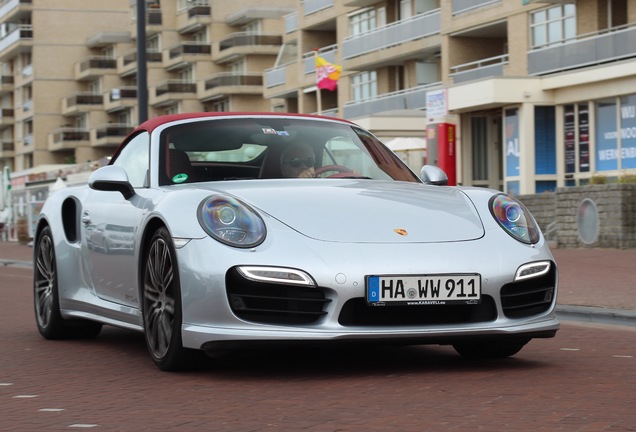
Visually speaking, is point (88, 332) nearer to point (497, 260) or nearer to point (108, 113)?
point (497, 260)

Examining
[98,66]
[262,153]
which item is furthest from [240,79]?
[262,153]

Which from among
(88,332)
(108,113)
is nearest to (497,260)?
(88,332)

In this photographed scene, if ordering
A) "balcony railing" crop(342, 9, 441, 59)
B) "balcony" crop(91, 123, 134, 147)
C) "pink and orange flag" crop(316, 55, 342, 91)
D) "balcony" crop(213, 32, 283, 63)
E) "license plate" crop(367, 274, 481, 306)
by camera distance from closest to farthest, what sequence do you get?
"license plate" crop(367, 274, 481, 306) < "pink and orange flag" crop(316, 55, 342, 91) < "balcony railing" crop(342, 9, 441, 59) < "balcony" crop(213, 32, 283, 63) < "balcony" crop(91, 123, 134, 147)

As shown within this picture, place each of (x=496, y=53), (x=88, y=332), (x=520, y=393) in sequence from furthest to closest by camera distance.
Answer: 1. (x=496, y=53)
2. (x=88, y=332)
3. (x=520, y=393)

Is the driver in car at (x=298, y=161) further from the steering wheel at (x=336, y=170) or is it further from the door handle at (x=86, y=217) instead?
the door handle at (x=86, y=217)

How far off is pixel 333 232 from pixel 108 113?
9942cm

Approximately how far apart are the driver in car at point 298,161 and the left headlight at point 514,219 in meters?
1.10

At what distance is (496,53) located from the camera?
4434 centimetres

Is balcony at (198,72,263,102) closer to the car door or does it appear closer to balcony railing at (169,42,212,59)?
balcony railing at (169,42,212,59)

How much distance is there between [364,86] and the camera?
5434 cm

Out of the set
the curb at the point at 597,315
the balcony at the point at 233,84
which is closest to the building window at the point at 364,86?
the balcony at the point at 233,84

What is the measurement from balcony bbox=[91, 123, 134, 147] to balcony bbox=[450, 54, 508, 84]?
2303 inches

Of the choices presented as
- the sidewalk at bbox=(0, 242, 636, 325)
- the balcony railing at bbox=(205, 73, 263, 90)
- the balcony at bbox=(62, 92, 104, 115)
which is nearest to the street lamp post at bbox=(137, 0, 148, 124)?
the sidewalk at bbox=(0, 242, 636, 325)

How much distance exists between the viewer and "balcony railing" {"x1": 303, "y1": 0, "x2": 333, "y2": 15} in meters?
58.0
